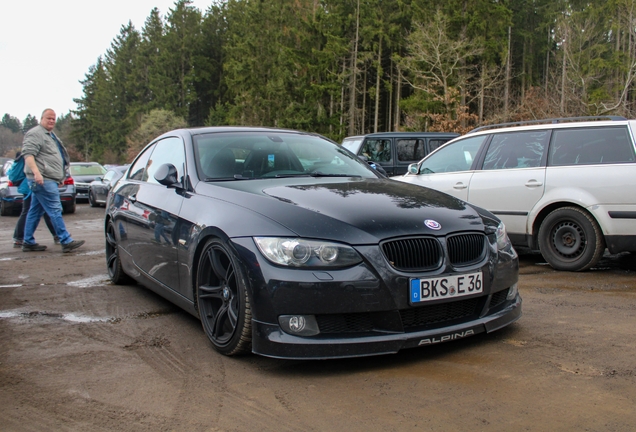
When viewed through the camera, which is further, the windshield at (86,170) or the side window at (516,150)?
the windshield at (86,170)

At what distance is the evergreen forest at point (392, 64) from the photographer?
3538 centimetres

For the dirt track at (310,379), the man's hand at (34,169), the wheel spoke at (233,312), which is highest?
the man's hand at (34,169)

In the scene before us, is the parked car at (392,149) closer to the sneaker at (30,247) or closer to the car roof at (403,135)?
the car roof at (403,135)

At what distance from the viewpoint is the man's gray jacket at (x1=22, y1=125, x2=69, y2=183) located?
335 inches

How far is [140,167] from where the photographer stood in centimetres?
599

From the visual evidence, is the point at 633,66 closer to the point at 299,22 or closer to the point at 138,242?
the point at 299,22

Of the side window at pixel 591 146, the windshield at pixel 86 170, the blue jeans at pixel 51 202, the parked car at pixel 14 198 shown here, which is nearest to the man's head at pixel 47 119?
the blue jeans at pixel 51 202

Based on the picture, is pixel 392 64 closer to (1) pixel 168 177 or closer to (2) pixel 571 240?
(2) pixel 571 240

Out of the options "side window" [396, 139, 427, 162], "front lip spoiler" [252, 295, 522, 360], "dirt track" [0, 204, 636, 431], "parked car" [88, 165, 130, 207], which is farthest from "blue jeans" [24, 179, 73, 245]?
"parked car" [88, 165, 130, 207]

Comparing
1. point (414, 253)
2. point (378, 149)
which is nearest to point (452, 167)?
point (414, 253)

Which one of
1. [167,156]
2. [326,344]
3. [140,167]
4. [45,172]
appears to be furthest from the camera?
[45,172]

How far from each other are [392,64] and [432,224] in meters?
46.8

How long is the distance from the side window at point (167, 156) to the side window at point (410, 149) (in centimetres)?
934

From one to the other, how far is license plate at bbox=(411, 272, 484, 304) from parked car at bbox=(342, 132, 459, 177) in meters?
10.6
